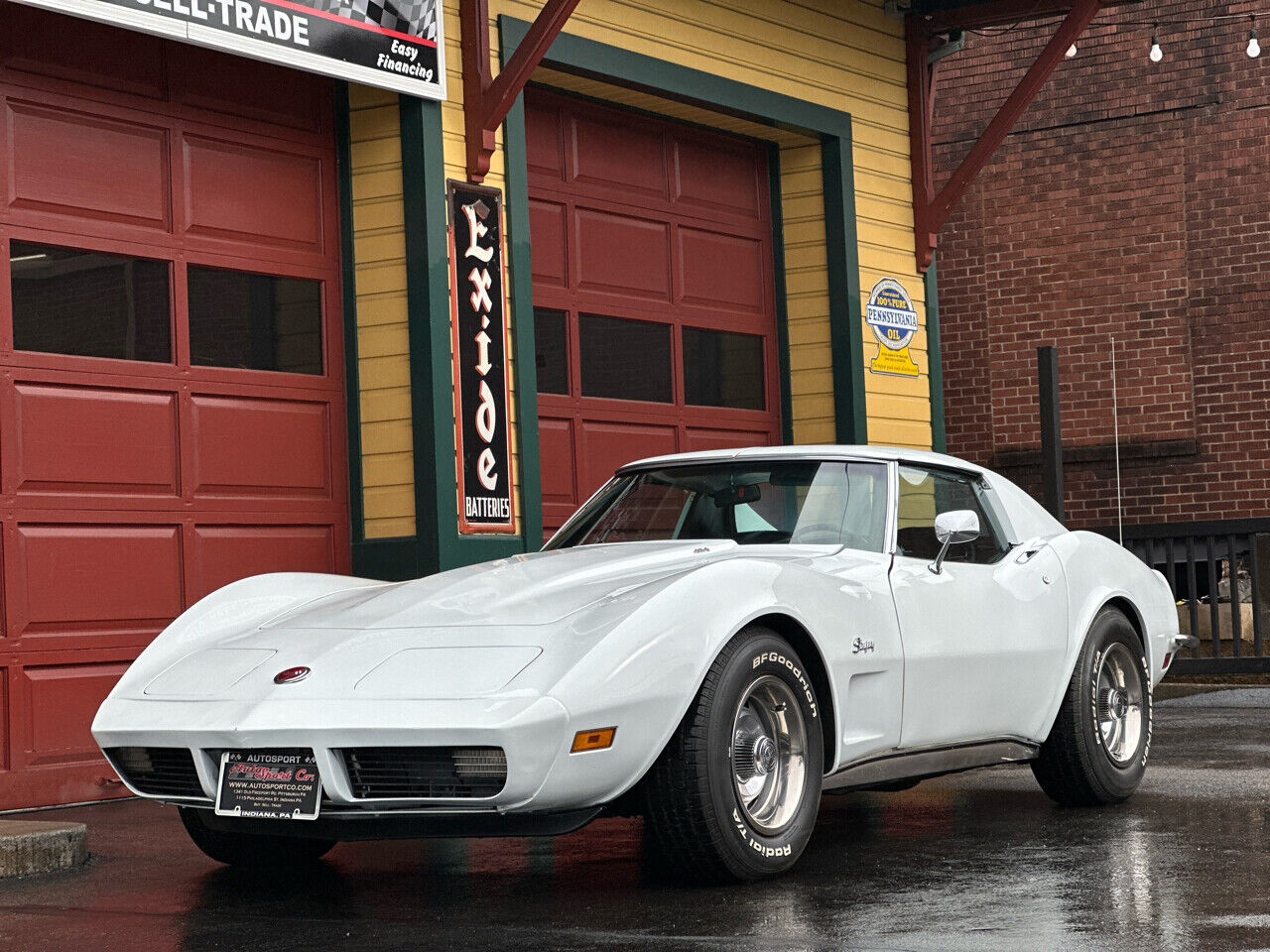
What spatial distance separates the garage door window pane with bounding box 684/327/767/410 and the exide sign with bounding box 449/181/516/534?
7.60ft

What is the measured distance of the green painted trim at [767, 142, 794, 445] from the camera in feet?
→ 41.2

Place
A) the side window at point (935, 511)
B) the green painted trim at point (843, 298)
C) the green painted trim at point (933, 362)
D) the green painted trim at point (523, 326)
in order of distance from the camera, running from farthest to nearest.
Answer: the green painted trim at point (933, 362) → the green painted trim at point (843, 298) → the green painted trim at point (523, 326) → the side window at point (935, 511)

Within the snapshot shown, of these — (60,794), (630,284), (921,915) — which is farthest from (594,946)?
(630,284)

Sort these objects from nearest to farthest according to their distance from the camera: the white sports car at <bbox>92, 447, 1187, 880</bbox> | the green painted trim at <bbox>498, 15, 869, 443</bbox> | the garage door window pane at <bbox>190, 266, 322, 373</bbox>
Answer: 1. the white sports car at <bbox>92, 447, 1187, 880</bbox>
2. the garage door window pane at <bbox>190, 266, 322, 373</bbox>
3. the green painted trim at <bbox>498, 15, 869, 443</bbox>

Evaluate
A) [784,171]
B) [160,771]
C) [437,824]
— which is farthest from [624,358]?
[437,824]

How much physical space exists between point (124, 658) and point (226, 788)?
3460 mm

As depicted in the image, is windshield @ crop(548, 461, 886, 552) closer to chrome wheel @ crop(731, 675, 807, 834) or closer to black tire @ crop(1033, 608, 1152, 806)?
chrome wheel @ crop(731, 675, 807, 834)

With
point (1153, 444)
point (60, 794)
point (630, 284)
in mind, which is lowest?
point (60, 794)

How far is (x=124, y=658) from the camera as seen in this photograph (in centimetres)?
812

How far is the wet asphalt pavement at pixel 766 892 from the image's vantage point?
14.2 feet

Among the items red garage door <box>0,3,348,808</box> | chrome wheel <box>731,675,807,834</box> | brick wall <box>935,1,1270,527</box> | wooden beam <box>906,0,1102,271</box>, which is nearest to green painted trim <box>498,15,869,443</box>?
wooden beam <box>906,0,1102,271</box>

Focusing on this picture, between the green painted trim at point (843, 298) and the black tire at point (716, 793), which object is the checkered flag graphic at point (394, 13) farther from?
the black tire at point (716, 793)

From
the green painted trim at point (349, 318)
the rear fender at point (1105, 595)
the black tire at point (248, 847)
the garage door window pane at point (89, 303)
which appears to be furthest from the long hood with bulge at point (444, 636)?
the green painted trim at point (349, 318)

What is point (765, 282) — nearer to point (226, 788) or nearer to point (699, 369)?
point (699, 369)
